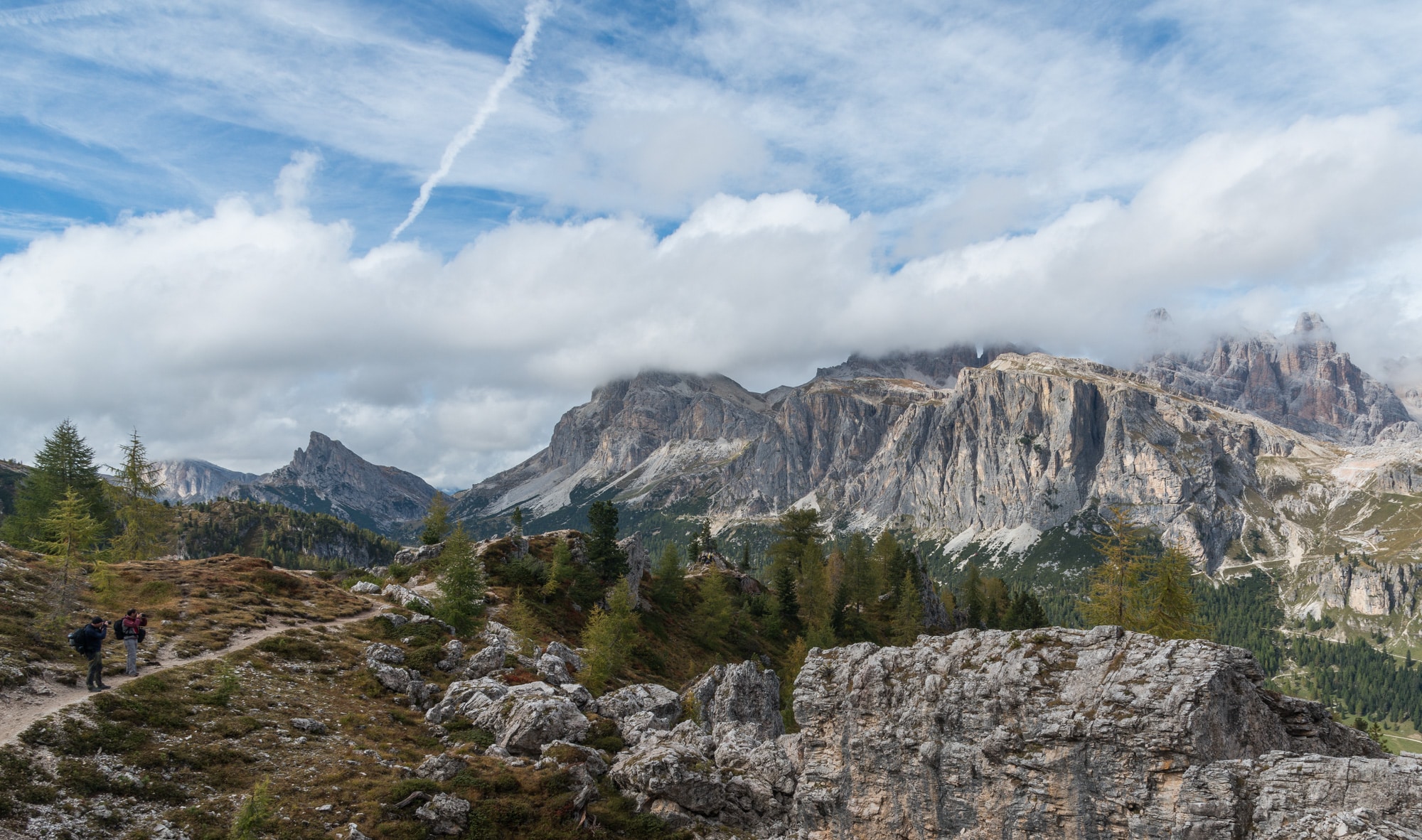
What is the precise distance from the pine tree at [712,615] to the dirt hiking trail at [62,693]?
57149 mm

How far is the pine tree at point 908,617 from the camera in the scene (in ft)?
334

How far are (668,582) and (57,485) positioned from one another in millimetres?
73061

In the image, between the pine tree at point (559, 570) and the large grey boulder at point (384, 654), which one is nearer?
the large grey boulder at point (384, 654)

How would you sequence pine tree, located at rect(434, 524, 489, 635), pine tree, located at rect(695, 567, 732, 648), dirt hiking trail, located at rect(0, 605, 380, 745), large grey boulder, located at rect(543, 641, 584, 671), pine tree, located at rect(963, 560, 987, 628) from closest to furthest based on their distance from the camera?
1. dirt hiking trail, located at rect(0, 605, 380, 745)
2. large grey boulder, located at rect(543, 641, 584, 671)
3. pine tree, located at rect(434, 524, 489, 635)
4. pine tree, located at rect(695, 567, 732, 648)
5. pine tree, located at rect(963, 560, 987, 628)

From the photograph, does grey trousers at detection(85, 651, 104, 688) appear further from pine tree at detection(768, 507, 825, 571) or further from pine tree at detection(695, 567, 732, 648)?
pine tree at detection(768, 507, 825, 571)

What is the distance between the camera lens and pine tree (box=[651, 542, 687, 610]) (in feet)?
334

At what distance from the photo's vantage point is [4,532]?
248 ft

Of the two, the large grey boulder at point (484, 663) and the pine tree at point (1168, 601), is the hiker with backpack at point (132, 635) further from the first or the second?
the pine tree at point (1168, 601)

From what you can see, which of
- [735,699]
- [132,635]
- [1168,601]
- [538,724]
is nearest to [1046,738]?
[538,724]

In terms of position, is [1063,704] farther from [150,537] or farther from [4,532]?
[4,532]

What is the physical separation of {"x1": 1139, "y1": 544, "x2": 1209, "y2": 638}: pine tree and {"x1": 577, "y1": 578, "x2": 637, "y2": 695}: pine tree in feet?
136

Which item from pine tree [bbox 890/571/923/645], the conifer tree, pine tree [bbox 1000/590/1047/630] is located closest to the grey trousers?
the conifer tree

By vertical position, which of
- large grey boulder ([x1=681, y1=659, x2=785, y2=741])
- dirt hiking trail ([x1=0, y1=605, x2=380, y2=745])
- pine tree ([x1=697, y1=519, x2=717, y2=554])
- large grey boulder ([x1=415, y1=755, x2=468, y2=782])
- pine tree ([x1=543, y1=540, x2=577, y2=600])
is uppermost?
pine tree ([x1=697, y1=519, x2=717, y2=554])

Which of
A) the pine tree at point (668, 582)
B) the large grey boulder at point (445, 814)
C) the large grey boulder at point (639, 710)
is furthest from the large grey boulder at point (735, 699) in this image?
the pine tree at point (668, 582)
